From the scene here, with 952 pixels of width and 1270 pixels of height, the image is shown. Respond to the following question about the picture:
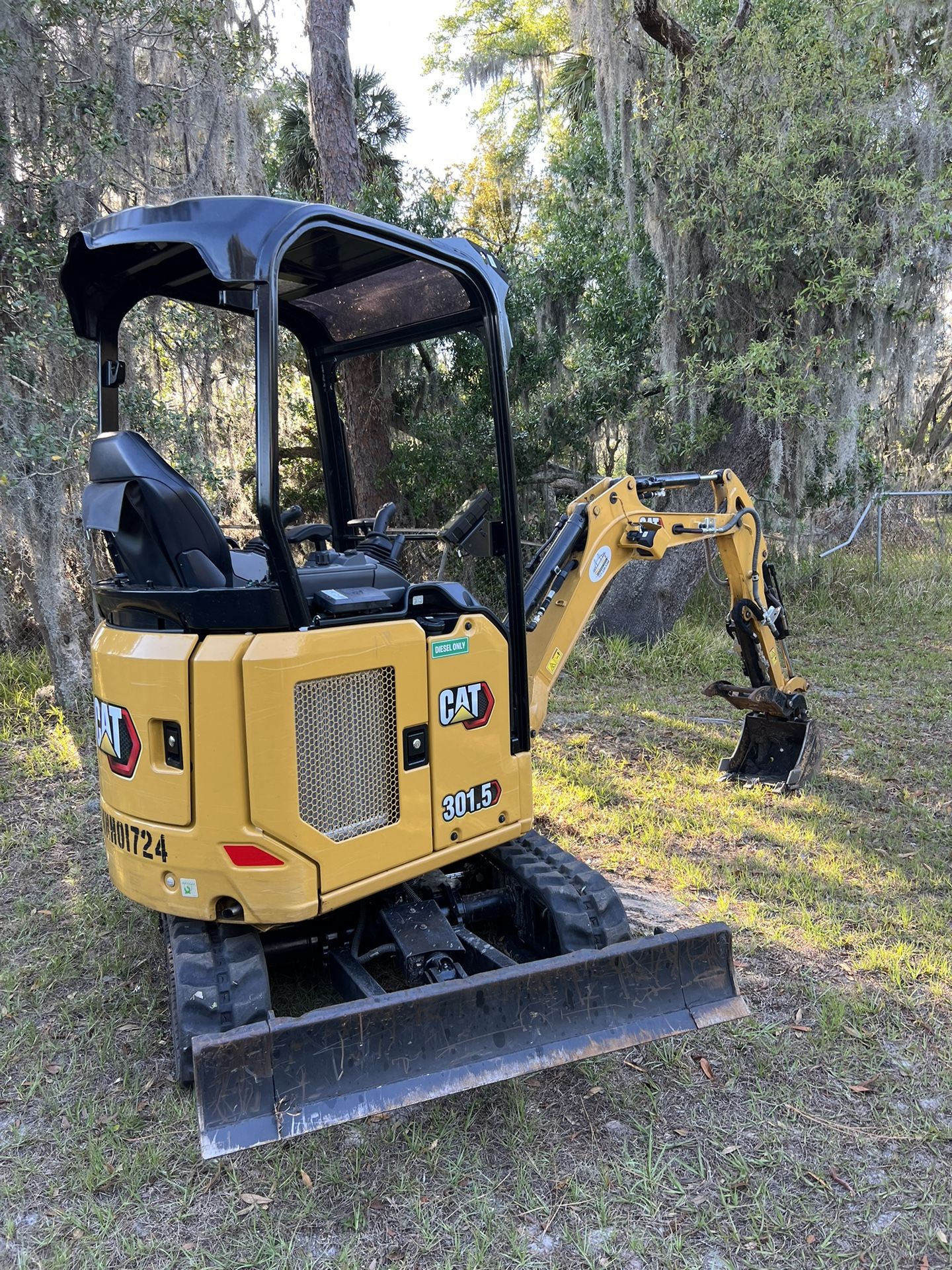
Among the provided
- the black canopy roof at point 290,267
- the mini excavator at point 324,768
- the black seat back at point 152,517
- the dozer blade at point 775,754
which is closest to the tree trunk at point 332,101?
the black canopy roof at point 290,267

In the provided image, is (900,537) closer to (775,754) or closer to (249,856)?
(775,754)

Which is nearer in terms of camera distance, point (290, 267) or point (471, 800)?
point (471, 800)

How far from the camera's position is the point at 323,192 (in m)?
9.37

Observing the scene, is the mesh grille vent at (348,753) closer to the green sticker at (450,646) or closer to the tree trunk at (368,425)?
the green sticker at (450,646)

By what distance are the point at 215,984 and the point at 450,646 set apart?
1256 mm

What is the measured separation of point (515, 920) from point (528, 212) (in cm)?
1799

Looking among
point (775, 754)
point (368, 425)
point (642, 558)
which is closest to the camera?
point (642, 558)

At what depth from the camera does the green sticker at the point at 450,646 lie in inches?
115

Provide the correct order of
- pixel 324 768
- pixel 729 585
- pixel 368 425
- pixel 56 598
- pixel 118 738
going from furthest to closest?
pixel 368 425
pixel 56 598
pixel 729 585
pixel 118 738
pixel 324 768

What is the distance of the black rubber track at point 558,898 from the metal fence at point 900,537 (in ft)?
29.0

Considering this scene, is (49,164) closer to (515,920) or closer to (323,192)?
(323,192)

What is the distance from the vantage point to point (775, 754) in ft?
18.4

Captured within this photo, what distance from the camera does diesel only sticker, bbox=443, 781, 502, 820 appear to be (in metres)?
3.02

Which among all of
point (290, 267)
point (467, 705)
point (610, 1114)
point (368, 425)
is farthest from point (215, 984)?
point (368, 425)
